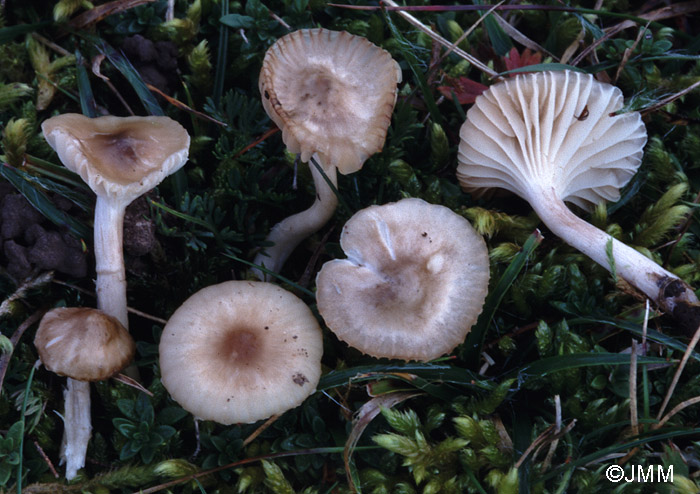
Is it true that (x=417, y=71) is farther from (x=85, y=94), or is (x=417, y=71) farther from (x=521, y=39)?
(x=85, y=94)

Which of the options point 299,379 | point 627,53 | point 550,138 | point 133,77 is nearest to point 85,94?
point 133,77

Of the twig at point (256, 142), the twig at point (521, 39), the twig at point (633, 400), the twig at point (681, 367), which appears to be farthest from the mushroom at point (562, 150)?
the twig at point (256, 142)

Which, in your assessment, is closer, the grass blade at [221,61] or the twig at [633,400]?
the twig at [633,400]

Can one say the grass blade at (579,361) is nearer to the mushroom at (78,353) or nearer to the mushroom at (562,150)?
the mushroom at (562,150)

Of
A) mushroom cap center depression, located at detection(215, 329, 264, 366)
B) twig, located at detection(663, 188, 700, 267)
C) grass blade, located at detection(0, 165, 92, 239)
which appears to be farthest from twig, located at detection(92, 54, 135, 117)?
twig, located at detection(663, 188, 700, 267)

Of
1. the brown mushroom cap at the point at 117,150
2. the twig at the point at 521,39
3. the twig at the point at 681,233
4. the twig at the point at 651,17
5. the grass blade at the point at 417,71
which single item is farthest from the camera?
the twig at the point at 521,39
